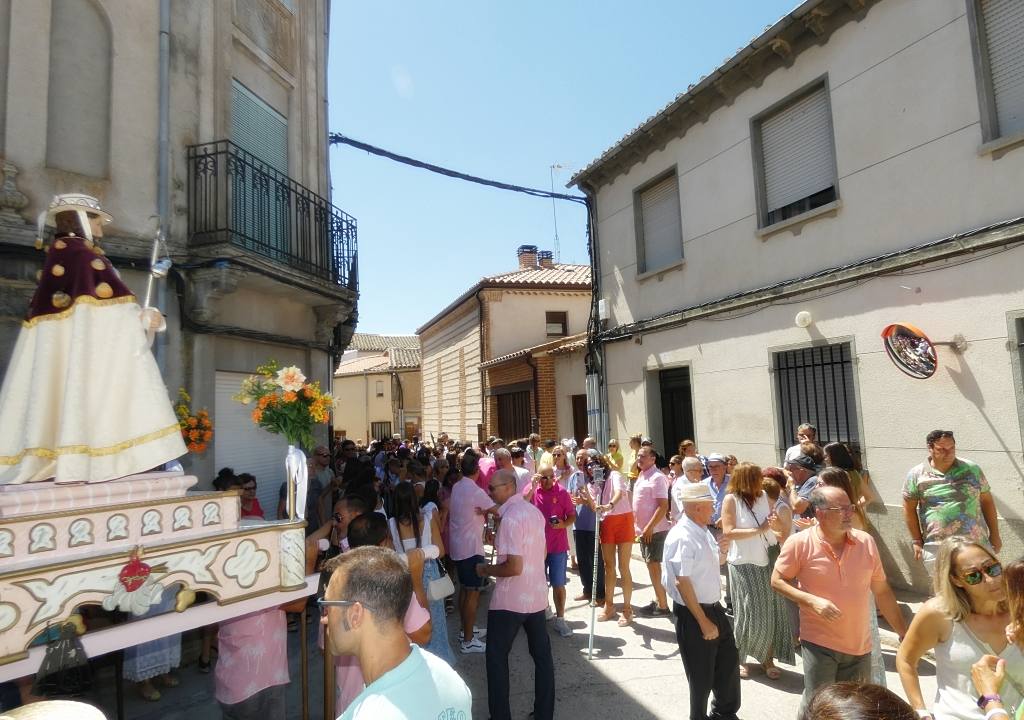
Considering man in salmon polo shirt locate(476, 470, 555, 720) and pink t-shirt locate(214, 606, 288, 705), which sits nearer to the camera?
pink t-shirt locate(214, 606, 288, 705)

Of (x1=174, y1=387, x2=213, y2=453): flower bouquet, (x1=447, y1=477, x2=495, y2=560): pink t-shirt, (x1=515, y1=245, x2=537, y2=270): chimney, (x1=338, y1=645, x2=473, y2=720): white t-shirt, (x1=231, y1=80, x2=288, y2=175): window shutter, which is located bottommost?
(x1=447, y1=477, x2=495, y2=560): pink t-shirt

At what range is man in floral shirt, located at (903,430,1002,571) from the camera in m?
5.14

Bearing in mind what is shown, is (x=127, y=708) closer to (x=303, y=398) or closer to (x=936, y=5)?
(x=303, y=398)

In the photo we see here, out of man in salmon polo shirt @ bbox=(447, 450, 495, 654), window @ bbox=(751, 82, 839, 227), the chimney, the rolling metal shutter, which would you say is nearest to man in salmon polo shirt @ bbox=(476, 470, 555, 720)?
man in salmon polo shirt @ bbox=(447, 450, 495, 654)

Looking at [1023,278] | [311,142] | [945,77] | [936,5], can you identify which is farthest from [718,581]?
[311,142]

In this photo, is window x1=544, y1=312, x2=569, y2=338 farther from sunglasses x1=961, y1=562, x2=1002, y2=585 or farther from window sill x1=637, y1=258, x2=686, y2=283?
sunglasses x1=961, y1=562, x2=1002, y2=585

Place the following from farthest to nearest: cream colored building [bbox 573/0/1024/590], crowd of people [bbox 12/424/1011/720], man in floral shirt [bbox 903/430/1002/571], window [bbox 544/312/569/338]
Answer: window [bbox 544/312/569/338]
cream colored building [bbox 573/0/1024/590]
man in floral shirt [bbox 903/430/1002/571]
crowd of people [bbox 12/424/1011/720]

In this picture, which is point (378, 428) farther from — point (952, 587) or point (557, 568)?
point (952, 587)

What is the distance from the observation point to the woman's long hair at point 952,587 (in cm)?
253

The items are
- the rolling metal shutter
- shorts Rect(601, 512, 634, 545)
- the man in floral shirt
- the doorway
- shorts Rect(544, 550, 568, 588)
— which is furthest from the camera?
the doorway

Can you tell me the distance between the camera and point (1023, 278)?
220 inches

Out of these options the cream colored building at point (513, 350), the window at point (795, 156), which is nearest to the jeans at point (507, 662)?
the window at point (795, 156)

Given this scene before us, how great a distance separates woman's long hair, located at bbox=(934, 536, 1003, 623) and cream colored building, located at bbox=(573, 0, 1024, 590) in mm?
4095

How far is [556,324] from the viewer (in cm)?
2114
